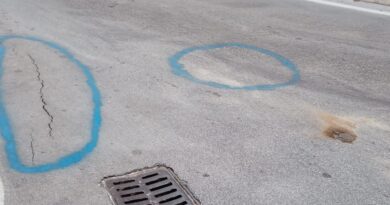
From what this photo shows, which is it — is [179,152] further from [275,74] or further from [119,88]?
[275,74]

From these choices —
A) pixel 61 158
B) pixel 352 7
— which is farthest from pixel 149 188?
pixel 352 7

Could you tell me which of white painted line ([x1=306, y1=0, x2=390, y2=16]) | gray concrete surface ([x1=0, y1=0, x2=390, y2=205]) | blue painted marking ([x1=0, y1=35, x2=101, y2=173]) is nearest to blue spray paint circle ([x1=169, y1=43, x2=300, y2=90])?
gray concrete surface ([x1=0, y1=0, x2=390, y2=205])

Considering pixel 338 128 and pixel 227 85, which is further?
pixel 227 85

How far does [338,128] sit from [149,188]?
7.24 ft

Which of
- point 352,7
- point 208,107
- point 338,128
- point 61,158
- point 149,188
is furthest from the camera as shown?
point 352,7

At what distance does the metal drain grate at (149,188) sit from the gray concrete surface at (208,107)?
9 cm

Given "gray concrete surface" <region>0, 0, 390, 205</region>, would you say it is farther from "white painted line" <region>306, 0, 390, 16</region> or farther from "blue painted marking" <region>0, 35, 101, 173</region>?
"white painted line" <region>306, 0, 390, 16</region>

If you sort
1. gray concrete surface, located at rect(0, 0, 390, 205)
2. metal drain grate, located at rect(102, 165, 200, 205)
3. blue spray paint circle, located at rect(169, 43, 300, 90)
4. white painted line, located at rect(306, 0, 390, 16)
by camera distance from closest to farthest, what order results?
1. metal drain grate, located at rect(102, 165, 200, 205)
2. gray concrete surface, located at rect(0, 0, 390, 205)
3. blue spray paint circle, located at rect(169, 43, 300, 90)
4. white painted line, located at rect(306, 0, 390, 16)

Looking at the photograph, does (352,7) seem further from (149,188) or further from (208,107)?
(149,188)

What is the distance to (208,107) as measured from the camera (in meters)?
4.89

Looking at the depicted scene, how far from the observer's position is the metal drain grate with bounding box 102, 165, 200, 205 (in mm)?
3510

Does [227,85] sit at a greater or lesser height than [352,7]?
lesser

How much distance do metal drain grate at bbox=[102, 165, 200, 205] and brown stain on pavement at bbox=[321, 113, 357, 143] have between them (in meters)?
1.78

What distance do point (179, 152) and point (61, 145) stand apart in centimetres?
115
